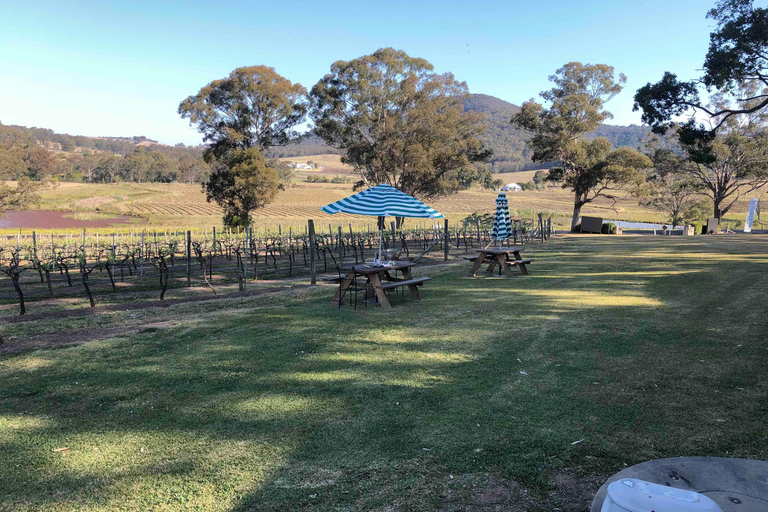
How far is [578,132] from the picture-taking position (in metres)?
33.8

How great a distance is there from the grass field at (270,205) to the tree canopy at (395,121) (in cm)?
1235

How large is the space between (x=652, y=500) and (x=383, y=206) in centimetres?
718

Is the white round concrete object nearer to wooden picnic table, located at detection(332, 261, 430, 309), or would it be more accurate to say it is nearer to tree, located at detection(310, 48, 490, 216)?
wooden picnic table, located at detection(332, 261, 430, 309)

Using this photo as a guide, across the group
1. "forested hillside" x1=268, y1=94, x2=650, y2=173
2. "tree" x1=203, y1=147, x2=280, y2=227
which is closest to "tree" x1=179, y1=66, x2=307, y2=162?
"tree" x1=203, y1=147, x2=280, y2=227

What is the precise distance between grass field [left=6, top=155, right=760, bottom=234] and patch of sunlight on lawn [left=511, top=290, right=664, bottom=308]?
3766 centimetres

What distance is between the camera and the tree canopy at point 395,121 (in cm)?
3366

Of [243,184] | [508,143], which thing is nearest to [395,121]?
[243,184]

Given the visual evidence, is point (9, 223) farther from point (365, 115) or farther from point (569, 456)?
point (569, 456)

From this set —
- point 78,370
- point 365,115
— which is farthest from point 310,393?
point 365,115

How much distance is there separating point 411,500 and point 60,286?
40.1ft

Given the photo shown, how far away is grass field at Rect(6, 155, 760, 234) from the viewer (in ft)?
167

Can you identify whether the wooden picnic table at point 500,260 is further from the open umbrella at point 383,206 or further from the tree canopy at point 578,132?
the tree canopy at point 578,132

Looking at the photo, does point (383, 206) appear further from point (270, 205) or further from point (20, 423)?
point (270, 205)

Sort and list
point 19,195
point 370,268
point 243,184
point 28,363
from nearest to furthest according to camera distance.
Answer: point 28,363
point 370,268
point 243,184
point 19,195
